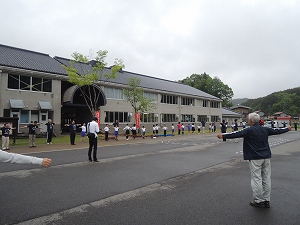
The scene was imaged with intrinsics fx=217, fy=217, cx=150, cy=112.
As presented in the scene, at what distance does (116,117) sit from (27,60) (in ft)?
38.9

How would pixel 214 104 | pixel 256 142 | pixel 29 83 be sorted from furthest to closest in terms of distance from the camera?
pixel 214 104, pixel 29 83, pixel 256 142

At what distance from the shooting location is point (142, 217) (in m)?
3.60

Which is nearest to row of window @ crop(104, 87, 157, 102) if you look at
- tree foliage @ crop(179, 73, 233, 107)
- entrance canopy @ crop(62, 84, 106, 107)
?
entrance canopy @ crop(62, 84, 106, 107)

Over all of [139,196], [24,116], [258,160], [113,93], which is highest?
[113,93]

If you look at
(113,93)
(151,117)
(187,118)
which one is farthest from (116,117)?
(187,118)

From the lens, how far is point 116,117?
28328mm

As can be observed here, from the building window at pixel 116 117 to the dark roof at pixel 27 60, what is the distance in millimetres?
7258

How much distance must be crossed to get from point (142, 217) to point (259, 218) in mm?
1957

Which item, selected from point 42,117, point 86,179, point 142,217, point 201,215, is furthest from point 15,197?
point 42,117

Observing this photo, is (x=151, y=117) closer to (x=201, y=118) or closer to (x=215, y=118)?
(x=201, y=118)

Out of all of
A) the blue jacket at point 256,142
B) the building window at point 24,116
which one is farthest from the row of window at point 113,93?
the blue jacket at point 256,142

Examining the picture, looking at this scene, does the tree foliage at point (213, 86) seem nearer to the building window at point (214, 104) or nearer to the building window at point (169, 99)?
the building window at point (214, 104)

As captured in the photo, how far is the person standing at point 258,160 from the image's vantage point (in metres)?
4.11

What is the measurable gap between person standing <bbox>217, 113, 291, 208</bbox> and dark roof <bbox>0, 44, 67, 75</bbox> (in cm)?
2167
